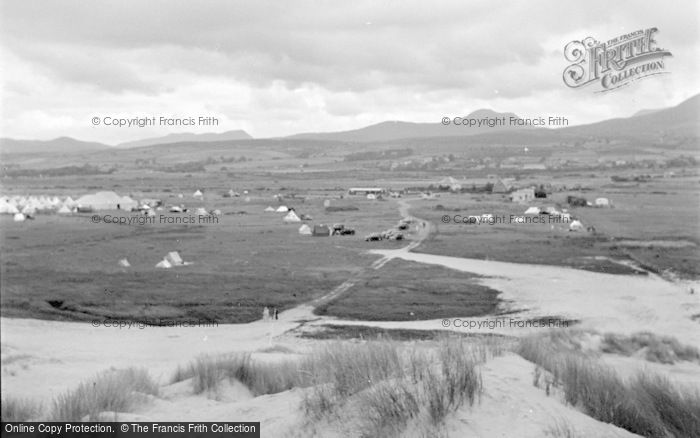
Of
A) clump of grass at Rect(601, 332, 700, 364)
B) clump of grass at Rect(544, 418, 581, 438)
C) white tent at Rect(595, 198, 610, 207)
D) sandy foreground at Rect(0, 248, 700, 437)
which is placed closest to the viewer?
clump of grass at Rect(544, 418, 581, 438)

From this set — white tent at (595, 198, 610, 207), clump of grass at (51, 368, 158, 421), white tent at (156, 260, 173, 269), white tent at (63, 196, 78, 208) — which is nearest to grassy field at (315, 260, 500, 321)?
white tent at (156, 260, 173, 269)

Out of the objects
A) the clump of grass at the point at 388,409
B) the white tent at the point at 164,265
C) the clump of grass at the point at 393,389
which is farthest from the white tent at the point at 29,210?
the clump of grass at the point at 388,409

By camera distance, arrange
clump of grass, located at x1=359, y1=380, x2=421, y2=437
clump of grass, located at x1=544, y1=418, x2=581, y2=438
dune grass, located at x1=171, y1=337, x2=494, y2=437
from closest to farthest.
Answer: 1. clump of grass, located at x1=544, y1=418, x2=581, y2=438
2. clump of grass, located at x1=359, y1=380, x2=421, y2=437
3. dune grass, located at x1=171, y1=337, x2=494, y2=437

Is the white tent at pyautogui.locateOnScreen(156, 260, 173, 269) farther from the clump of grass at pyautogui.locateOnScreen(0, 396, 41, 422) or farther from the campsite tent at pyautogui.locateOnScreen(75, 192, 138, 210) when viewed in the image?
the campsite tent at pyautogui.locateOnScreen(75, 192, 138, 210)

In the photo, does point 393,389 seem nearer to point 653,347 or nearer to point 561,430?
point 561,430

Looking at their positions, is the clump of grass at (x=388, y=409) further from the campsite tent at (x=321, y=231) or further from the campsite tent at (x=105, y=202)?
the campsite tent at (x=105, y=202)

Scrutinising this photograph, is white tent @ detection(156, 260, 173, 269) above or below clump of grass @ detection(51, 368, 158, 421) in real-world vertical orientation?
below

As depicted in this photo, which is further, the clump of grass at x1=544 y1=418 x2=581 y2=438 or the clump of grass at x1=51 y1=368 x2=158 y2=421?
the clump of grass at x1=51 y1=368 x2=158 y2=421
